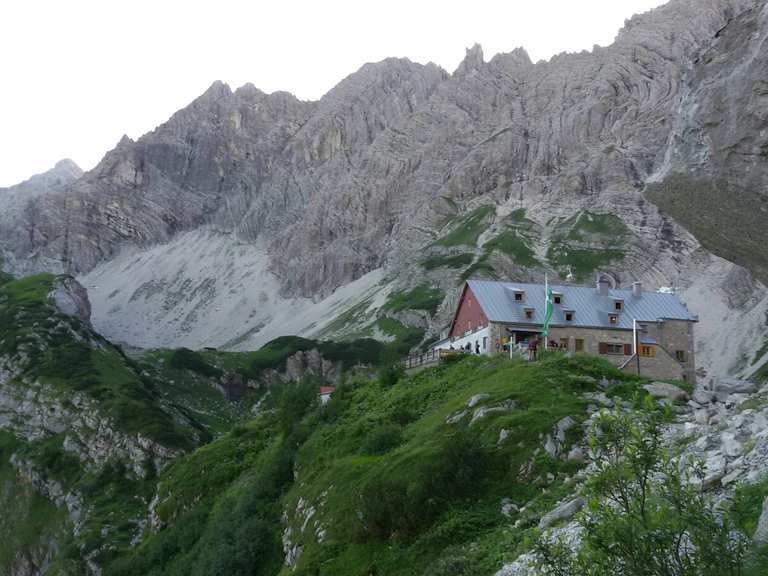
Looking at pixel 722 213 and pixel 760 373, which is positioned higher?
pixel 722 213

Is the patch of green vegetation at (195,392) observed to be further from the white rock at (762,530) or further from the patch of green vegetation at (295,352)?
the white rock at (762,530)

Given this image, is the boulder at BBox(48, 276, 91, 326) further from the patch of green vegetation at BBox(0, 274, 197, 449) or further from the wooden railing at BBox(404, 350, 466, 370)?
the wooden railing at BBox(404, 350, 466, 370)

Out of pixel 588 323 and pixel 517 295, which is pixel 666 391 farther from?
pixel 517 295

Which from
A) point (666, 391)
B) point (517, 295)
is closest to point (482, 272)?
point (517, 295)

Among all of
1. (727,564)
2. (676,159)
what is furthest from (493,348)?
(727,564)

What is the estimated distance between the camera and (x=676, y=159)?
19547 millimetres

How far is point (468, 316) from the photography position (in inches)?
2566

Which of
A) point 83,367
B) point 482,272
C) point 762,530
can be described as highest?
point 762,530

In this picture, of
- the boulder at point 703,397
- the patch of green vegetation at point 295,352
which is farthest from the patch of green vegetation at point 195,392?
the boulder at point 703,397

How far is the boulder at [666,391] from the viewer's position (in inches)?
1356

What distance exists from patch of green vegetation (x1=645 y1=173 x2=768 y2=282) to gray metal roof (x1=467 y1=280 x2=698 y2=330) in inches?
1478

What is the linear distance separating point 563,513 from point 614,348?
37846mm

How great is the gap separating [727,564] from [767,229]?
9.46m

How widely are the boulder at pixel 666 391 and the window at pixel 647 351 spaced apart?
17804 mm
